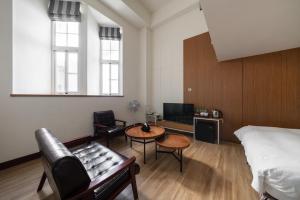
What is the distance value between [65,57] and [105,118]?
190 centimetres

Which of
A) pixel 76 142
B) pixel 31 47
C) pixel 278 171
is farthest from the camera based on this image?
pixel 31 47

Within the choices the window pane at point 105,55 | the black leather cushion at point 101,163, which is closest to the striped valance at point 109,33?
the window pane at point 105,55

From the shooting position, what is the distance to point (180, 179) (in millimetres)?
1834

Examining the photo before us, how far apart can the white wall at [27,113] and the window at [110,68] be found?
28.4 inches

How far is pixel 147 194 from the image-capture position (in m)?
1.56

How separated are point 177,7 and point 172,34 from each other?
73 cm

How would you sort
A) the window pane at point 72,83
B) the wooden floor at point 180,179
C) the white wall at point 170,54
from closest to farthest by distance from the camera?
1. the wooden floor at point 180,179
2. the window pane at point 72,83
3. the white wall at point 170,54

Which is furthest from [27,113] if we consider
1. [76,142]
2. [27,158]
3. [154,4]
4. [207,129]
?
[154,4]

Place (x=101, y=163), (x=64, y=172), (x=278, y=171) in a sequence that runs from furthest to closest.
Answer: (x=101, y=163)
(x=278, y=171)
(x=64, y=172)

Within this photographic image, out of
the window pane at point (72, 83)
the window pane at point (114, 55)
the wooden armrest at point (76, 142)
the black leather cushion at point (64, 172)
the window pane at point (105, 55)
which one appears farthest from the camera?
the window pane at point (114, 55)

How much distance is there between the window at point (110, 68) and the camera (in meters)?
4.21

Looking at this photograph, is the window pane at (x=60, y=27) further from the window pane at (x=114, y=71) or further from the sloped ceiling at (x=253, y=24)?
the sloped ceiling at (x=253, y=24)

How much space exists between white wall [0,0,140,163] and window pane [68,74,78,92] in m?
0.60

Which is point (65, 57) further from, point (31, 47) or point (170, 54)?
point (170, 54)
